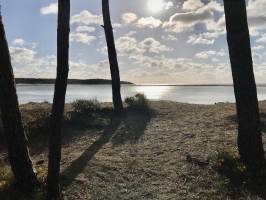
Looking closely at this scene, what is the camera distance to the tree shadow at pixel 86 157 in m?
9.74

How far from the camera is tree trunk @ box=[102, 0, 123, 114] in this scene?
18031 mm

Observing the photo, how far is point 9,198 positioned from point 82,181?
66.0 inches

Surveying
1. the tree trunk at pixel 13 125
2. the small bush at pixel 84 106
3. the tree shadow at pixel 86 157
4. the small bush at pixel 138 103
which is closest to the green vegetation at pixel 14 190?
the tree trunk at pixel 13 125

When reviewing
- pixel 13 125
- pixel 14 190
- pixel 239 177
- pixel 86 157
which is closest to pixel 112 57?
pixel 86 157

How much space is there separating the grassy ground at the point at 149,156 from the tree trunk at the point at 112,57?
731 mm

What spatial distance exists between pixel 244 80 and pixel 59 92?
14.1ft

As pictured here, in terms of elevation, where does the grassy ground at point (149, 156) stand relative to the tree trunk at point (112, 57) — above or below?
below

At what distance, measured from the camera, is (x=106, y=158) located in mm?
11445

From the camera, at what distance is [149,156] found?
1182cm

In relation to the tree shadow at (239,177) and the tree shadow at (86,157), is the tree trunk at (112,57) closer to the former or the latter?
the tree shadow at (86,157)

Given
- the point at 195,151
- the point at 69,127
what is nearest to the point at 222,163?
the point at 195,151

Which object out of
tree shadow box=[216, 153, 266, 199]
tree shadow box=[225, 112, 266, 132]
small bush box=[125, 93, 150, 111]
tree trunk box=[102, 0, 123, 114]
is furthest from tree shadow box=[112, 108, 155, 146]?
tree shadow box=[216, 153, 266, 199]

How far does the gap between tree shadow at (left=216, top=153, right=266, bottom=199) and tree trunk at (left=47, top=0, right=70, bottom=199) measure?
3.69 m

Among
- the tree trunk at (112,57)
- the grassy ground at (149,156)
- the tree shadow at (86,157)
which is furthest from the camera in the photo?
the tree trunk at (112,57)
